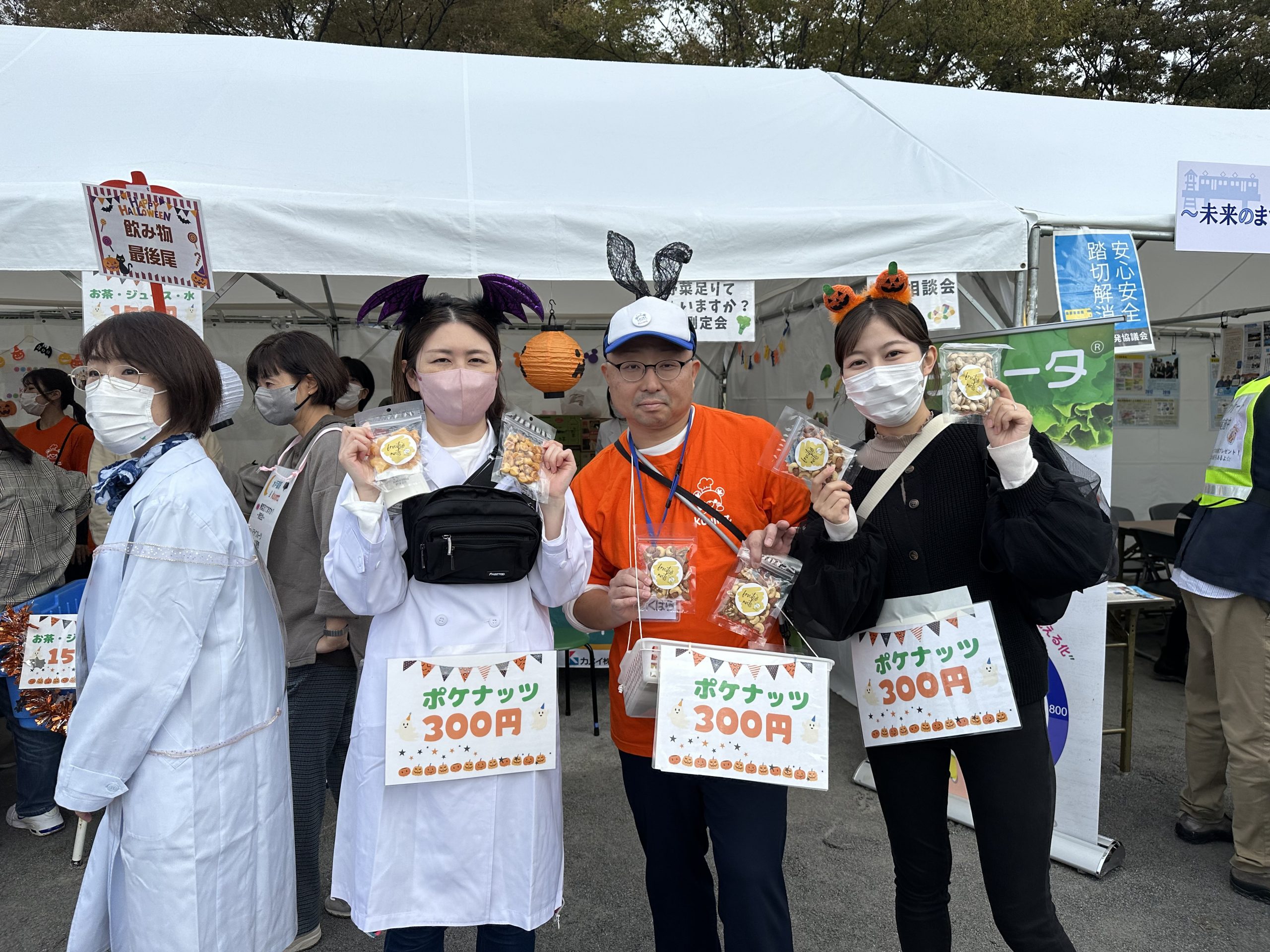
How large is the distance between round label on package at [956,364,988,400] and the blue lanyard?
2.16 ft

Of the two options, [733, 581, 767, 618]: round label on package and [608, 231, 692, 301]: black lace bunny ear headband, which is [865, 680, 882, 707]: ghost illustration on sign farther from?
[608, 231, 692, 301]: black lace bunny ear headband

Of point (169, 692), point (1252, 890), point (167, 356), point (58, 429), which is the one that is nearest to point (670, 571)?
point (169, 692)

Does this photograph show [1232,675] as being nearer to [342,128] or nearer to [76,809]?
[76,809]

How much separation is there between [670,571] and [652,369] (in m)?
0.50

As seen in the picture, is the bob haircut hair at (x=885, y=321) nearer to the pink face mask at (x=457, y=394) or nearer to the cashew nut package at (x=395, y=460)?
the pink face mask at (x=457, y=394)

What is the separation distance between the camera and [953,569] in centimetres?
189

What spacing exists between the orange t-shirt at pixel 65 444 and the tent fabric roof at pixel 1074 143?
216 inches

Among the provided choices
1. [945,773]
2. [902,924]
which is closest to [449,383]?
[945,773]

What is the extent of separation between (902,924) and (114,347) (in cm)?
235

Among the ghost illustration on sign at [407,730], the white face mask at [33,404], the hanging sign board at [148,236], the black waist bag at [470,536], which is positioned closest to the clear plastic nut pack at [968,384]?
the black waist bag at [470,536]

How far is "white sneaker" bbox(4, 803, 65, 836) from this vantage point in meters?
3.42

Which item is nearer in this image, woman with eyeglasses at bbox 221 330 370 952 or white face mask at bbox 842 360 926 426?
white face mask at bbox 842 360 926 426

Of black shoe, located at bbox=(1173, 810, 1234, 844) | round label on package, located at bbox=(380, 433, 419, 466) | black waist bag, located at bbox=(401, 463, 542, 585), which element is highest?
round label on package, located at bbox=(380, 433, 419, 466)

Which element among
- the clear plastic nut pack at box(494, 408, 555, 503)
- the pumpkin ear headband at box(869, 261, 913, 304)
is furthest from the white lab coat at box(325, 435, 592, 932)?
the pumpkin ear headband at box(869, 261, 913, 304)
